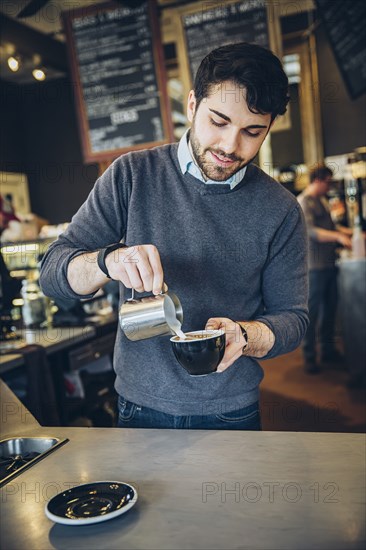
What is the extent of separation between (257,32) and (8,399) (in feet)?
11.5

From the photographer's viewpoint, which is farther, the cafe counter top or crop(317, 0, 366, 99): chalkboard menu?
crop(317, 0, 366, 99): chalkboard menu

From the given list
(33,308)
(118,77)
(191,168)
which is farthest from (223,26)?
(191,168)

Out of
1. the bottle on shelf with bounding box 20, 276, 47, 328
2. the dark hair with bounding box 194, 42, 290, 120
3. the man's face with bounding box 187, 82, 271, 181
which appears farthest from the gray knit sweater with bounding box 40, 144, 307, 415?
the bottle on shelf with bounding box 20, 276, 47, 328

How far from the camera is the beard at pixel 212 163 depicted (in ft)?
4.57

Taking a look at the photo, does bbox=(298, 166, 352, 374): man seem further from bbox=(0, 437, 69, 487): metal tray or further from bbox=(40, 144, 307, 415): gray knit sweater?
bbox=(0, 437, 69, 487): metal tray

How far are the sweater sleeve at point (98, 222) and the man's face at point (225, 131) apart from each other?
226 mm

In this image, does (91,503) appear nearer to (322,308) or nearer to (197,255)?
(197,255)

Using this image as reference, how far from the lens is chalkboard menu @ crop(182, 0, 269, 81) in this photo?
418cm

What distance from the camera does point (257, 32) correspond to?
420 cm

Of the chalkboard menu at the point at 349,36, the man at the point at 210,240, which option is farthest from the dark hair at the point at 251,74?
the chalkboard menu at the point at 349,36

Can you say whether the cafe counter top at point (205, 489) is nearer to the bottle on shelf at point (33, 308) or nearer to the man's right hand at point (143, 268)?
the man's right hand at point (143, 268)

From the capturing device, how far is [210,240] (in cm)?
147

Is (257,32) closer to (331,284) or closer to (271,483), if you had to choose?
(331,284)

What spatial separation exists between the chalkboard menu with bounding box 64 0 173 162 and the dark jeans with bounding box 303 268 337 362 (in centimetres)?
182
